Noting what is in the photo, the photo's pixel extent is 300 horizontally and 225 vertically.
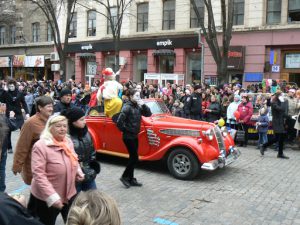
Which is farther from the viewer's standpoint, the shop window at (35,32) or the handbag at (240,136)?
the shop window at (35,32)

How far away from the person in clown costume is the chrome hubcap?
1.63 metres

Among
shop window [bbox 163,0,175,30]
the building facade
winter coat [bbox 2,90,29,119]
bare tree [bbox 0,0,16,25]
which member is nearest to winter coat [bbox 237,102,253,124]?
winter coat [bbox 2,90,29,119]

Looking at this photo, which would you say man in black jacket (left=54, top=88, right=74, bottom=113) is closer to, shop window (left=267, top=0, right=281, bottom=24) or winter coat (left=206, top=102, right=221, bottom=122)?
winter coat (left=206, top=102, right=221, bottom=122)

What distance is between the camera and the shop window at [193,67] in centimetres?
2523

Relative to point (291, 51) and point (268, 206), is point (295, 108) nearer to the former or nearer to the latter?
point (268, 206)

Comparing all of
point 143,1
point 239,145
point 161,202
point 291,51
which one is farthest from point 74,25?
point 161,202

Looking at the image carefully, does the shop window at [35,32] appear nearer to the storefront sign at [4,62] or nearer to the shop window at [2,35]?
the storefront sign at [4,62]

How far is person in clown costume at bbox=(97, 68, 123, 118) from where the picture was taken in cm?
808

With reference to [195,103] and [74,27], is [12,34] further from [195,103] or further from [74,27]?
[195,103]

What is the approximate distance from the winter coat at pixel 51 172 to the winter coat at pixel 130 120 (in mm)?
2936

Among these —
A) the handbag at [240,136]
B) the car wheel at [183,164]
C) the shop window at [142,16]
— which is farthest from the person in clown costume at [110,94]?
A: the shop window at [142,16]

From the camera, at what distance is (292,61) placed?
21547 mm

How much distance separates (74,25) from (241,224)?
29.4 meters

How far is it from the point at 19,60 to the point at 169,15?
1712 centimetres
